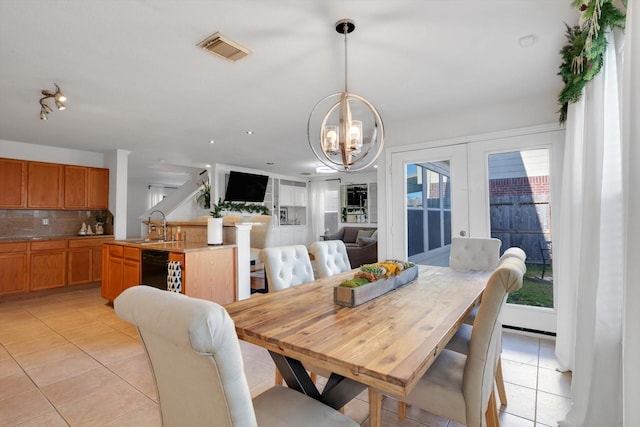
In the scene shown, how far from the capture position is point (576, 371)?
1887mm

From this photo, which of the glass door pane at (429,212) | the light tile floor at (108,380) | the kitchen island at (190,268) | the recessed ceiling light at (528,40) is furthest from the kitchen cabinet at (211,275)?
the recessed ceiling light at (528,40)

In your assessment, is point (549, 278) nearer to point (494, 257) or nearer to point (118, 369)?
point (494, 257)

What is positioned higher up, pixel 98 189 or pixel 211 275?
pixel 98 189

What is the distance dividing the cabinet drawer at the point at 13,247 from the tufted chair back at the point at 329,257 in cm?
485

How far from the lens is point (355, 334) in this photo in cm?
124

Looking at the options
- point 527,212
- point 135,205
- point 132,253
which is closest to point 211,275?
point 132,253

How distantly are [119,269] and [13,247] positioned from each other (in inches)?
76.9

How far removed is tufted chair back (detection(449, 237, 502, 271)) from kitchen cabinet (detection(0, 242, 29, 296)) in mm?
6004

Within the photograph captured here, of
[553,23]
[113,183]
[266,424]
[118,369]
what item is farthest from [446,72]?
[113,183]

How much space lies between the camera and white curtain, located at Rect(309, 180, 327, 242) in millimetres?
9695

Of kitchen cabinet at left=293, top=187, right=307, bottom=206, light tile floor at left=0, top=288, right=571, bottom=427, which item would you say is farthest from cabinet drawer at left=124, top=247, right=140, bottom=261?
kitchen cabinet at left=293, top=187, right=307, bottom=206

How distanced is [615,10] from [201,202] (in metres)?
8.36

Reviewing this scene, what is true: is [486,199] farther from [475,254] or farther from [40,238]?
[40,238]

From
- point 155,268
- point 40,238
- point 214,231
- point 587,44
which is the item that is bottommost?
point 155,268
